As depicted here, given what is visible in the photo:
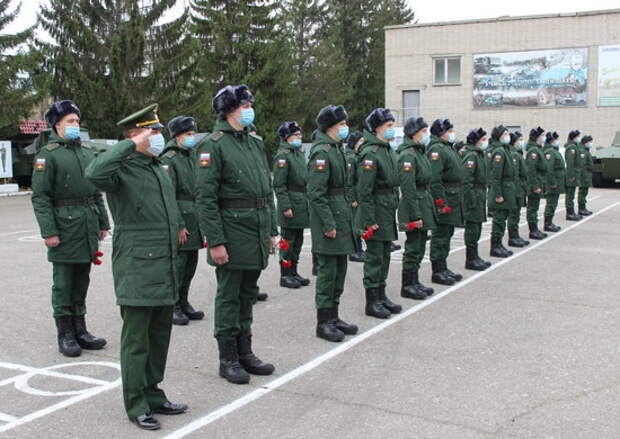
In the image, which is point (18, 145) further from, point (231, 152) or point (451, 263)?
point (231, 152)

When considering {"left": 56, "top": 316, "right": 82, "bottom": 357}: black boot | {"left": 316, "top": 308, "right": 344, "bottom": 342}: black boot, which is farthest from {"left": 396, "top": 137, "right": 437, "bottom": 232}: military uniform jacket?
{"left": 56, "top": 316, "right": 82, "bottom": 357}: black boot

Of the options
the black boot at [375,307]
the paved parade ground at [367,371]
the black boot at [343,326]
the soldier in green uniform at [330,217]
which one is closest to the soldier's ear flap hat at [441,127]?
the paved parade ground at [367,371]

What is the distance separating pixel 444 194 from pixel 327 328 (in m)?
3.47

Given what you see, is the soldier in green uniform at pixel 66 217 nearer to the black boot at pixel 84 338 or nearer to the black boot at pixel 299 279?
the black boot at pixel 84 338

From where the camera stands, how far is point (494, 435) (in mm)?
4043

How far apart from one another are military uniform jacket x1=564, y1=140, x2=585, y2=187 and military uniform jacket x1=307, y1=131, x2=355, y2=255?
428 inches

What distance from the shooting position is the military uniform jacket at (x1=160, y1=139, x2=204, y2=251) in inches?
271

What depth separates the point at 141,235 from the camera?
165 inches

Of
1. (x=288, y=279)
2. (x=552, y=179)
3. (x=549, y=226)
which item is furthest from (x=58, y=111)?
(x=552, y=179)

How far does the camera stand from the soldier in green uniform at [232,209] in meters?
4.88

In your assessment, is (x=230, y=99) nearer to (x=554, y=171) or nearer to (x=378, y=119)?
(x=378, y=119)

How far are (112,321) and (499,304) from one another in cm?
410

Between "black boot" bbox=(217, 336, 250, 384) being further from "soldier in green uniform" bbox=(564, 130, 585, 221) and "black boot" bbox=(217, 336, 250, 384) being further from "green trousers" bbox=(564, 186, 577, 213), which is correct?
"green trousers" bbox=(564, 186, 577, 213)

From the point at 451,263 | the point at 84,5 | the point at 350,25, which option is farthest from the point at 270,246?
the point at 350,25
